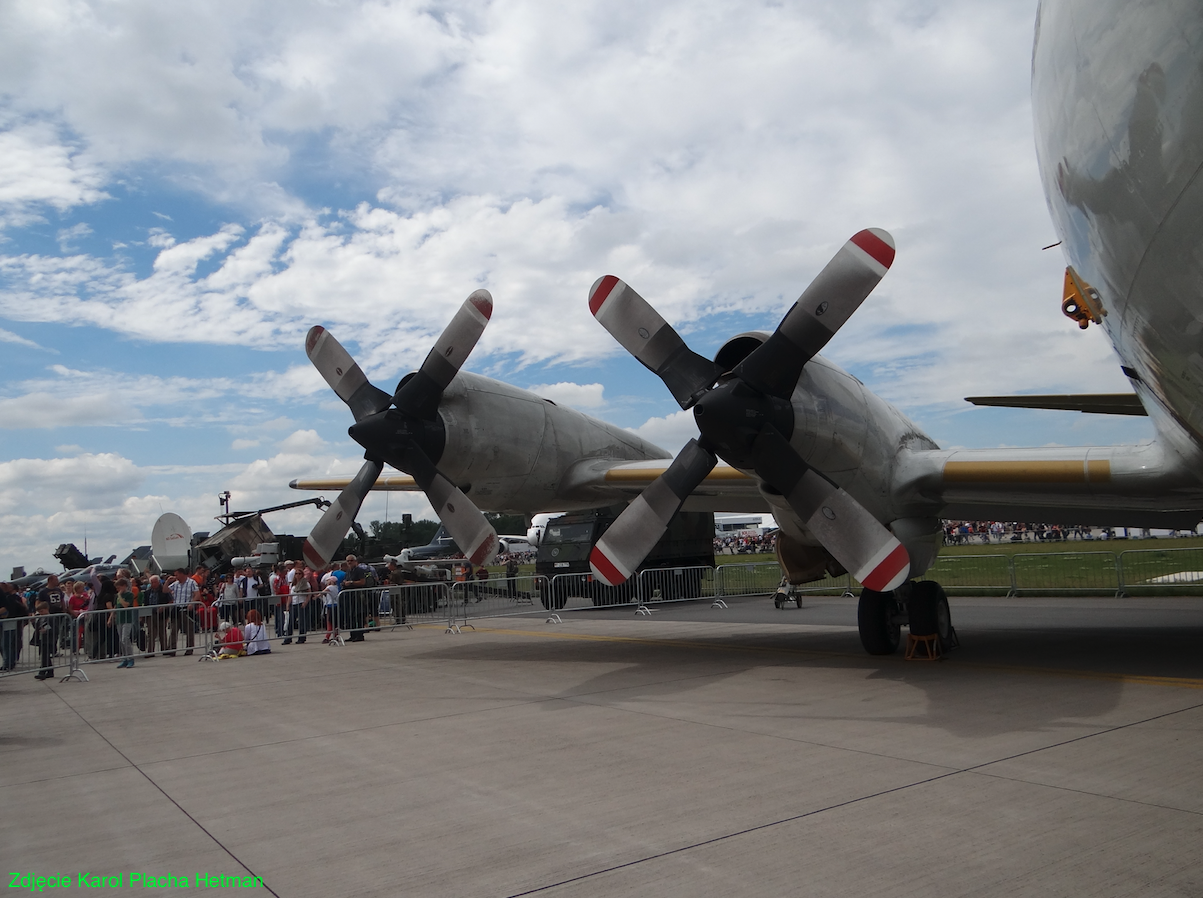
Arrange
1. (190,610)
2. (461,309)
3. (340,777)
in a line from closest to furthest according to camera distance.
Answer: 1. (340,777)
2. (461,309)
3. (190,610)

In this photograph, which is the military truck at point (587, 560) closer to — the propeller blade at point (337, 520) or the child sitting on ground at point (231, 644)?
the child sitting on ground at point (231, 644)

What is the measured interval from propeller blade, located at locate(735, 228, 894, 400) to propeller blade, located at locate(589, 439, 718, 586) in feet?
3.27

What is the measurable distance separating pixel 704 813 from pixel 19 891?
10.1 feet

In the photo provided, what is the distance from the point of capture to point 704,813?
420cm

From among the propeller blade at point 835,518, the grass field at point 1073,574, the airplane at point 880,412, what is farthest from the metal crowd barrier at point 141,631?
the grass field at point 1073,574

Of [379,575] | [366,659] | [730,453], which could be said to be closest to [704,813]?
[730,453]

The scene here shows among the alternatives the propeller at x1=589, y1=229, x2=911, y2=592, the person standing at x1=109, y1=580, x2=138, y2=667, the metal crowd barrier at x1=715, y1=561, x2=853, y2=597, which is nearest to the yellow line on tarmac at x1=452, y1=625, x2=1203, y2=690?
the propeller at x1=589, y1=229, x2=911, y2=592

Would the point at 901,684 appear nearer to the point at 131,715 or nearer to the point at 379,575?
the point at 131,715

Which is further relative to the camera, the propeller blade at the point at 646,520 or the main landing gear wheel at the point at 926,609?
the main landing gear wheel at the point at 926,609

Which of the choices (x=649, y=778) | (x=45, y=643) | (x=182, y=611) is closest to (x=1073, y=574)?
(x=649, y=778)

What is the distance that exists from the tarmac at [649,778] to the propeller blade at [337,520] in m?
1.81

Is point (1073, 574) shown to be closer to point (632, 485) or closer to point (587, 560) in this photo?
point (587, 560)

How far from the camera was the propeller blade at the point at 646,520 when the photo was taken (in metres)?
8.23

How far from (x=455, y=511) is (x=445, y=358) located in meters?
1.94
